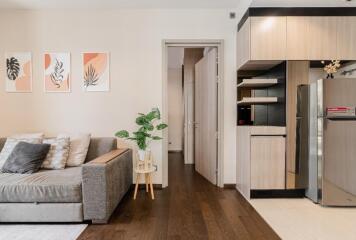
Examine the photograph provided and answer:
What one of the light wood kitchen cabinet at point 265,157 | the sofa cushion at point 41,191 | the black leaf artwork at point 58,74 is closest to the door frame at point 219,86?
the light wood kitchen cabinet at point 265,157

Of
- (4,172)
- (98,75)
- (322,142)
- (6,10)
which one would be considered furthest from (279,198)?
(6,10)

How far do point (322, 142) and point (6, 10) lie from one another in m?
5.02

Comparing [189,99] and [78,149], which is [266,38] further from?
[78,149]

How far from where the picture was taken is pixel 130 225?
2.28 meters

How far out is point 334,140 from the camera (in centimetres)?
271

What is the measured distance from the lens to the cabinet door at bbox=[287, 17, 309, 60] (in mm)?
2889

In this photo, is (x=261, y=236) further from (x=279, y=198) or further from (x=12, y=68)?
(x=12, y=68)

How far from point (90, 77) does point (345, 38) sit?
3712 mm

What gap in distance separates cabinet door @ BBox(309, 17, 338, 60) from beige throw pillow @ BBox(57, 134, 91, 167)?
330 cm

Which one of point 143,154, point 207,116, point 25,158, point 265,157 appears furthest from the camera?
point 207,116

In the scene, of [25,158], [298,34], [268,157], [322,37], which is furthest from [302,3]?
[25,158]

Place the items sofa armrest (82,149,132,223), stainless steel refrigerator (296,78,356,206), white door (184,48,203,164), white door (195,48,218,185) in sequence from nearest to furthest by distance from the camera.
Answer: sofa armrest (82,149,132,223) → stainless steel refrigerator (296,78,356,206) → white door (195,48,218,185) → white door (184,48,203,164)

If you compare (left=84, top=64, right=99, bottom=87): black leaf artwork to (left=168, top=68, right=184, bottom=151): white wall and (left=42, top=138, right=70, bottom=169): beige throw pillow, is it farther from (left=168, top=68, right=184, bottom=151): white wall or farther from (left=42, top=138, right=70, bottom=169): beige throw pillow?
(left=168, top=68, right=184, bottom=151): white wall

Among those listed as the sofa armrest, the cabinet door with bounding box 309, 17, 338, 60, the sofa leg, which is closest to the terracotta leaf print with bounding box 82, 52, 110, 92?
the sofa armrest
